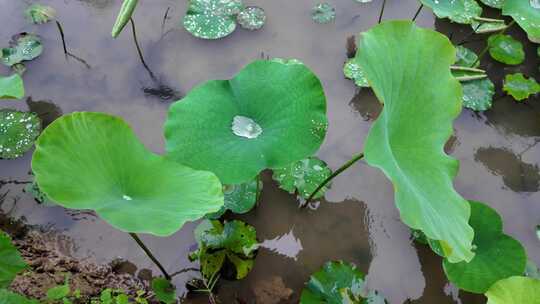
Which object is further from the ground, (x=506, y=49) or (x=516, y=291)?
(x=506, y=49)

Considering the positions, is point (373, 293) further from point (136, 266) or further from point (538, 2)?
point (538, 2)

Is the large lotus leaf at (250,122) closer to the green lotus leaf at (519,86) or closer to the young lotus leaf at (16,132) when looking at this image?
the young lotus leaf at (16,132)

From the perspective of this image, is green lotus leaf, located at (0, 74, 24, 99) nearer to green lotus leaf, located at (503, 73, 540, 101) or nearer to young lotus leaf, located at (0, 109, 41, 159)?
young lotus leaf, located at (0, 109, 41, 159)

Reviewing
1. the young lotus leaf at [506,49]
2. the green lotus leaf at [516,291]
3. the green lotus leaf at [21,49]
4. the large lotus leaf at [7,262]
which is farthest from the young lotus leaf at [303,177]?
the green lotus leaf at [21,49]

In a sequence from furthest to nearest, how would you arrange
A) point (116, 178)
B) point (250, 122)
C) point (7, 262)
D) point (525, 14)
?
point (525, 14), point (250, 122), point (7, 262), point (116, 178)

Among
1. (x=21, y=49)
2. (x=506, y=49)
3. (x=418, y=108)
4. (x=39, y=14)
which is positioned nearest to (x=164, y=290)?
(x=418, y=108)

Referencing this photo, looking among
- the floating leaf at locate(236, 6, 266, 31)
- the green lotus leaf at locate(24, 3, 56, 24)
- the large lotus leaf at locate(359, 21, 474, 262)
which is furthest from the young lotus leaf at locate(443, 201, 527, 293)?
the green lotus leaf at locate(24, 3, 56, 24)

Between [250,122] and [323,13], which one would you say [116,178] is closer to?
[250,122]
